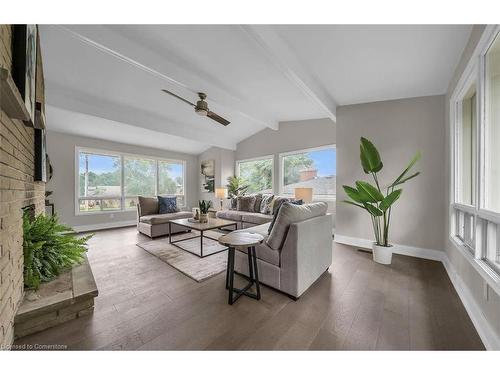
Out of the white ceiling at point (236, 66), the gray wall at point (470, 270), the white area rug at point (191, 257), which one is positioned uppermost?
the white ceiling at point (236, 66)

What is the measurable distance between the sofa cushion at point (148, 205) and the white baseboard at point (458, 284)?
13.5ft

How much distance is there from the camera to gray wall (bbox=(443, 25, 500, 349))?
1285 mm

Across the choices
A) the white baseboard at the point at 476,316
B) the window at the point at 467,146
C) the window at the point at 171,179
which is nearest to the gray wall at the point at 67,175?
the window at the point at 171,179

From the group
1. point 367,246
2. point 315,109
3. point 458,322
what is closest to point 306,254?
point 458,322

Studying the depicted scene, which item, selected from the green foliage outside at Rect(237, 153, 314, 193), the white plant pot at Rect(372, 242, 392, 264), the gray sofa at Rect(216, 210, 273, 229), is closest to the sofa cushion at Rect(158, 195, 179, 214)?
the gray sofa at Rect(216, 210, 273, 229)

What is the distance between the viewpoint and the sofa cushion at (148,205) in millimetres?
4500

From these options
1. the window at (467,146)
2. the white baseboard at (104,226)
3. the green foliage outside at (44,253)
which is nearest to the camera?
the green foliage outside at (44,253)

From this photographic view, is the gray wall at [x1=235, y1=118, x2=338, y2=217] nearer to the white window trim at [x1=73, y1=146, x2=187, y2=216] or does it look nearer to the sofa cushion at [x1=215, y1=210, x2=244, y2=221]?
the sofa cushion at [x1=215, y1=210, x2=244, y2=221]

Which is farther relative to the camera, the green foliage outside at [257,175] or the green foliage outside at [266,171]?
the green foliage outside at [257,175]

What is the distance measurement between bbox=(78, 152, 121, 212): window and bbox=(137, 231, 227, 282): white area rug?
2685mm

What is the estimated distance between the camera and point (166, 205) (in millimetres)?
4719

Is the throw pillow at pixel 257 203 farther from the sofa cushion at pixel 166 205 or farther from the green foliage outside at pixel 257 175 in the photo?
the sofa cushion at pixel 166 205

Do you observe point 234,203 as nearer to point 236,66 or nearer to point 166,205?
point 166,205

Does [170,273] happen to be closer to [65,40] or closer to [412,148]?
[65,40]
